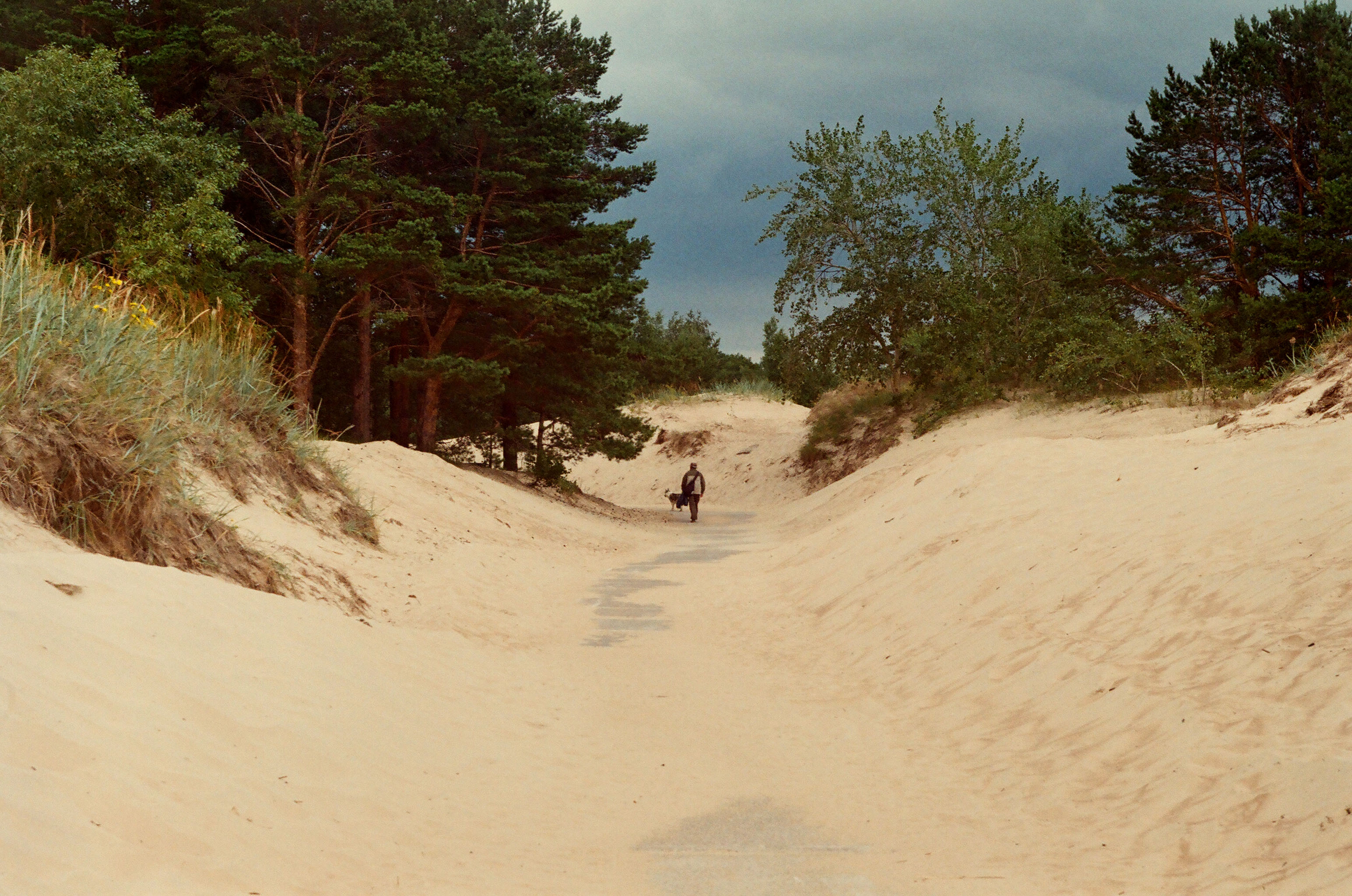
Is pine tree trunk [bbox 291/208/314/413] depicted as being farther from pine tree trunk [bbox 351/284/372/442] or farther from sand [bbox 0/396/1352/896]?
sand [bbox 0/396/1352/896]

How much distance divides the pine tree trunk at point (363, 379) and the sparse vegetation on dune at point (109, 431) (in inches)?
478

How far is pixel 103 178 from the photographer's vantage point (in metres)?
18.6

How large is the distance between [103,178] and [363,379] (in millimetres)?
7149

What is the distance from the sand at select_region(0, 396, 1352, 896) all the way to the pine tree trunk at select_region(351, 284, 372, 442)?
13.1m

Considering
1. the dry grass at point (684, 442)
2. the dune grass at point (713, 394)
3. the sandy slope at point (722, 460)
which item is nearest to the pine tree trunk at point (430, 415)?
the sandy slope at point (722, 460)

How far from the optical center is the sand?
13.4 ft

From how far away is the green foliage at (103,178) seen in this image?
698 inches

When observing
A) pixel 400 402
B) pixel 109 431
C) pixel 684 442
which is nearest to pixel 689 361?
pixel 684 442

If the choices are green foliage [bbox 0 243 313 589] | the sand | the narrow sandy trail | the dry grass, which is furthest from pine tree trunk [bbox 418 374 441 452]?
the dry grass

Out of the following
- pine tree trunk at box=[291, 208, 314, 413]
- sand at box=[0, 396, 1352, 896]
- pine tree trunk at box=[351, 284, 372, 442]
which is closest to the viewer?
sand at box=[0, 396, 1352, 896]

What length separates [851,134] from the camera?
36.2m

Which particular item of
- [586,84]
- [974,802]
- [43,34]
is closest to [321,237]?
[43,34]

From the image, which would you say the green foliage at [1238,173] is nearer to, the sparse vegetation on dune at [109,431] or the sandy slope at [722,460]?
the sandy slope at [722,460]

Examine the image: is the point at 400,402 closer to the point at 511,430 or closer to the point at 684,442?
the point at 511,430
